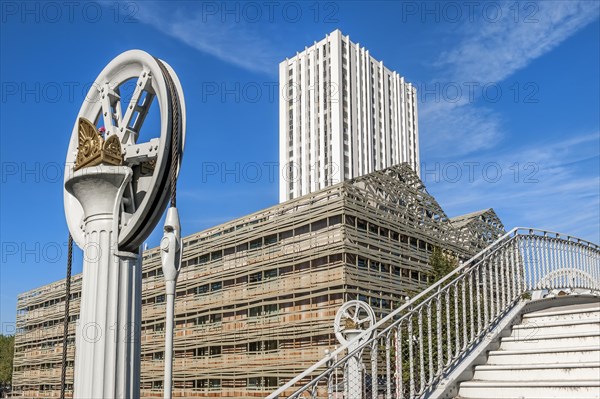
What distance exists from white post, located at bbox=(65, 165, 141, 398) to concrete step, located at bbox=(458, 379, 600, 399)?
3226 millimetres

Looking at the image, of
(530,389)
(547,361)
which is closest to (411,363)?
(530,389)

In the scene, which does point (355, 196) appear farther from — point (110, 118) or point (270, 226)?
point (110, 118)

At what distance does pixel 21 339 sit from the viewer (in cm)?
6053

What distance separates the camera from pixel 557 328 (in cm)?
684

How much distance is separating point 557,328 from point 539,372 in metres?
0.98

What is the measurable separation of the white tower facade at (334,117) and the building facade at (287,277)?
149 feet

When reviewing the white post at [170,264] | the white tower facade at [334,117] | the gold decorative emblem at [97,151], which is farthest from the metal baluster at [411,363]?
the white tower facade at [334,117]

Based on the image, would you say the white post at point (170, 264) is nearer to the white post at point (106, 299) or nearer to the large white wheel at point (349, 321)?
the white post at point (106, 299)

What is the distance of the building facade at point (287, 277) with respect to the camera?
3125 centimetres

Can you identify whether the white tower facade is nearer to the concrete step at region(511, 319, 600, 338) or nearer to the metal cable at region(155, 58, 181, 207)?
the concrete step at region(511, 319, 600, 338)

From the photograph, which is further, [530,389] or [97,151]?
[97,151]

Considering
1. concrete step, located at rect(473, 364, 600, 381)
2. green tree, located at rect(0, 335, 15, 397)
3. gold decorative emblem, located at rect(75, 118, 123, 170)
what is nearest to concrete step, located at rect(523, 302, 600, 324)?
concrete step, located at rect(473, 364, 600, 381)

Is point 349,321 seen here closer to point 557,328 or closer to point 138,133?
point 557,328

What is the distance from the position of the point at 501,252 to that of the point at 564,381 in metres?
3.00
